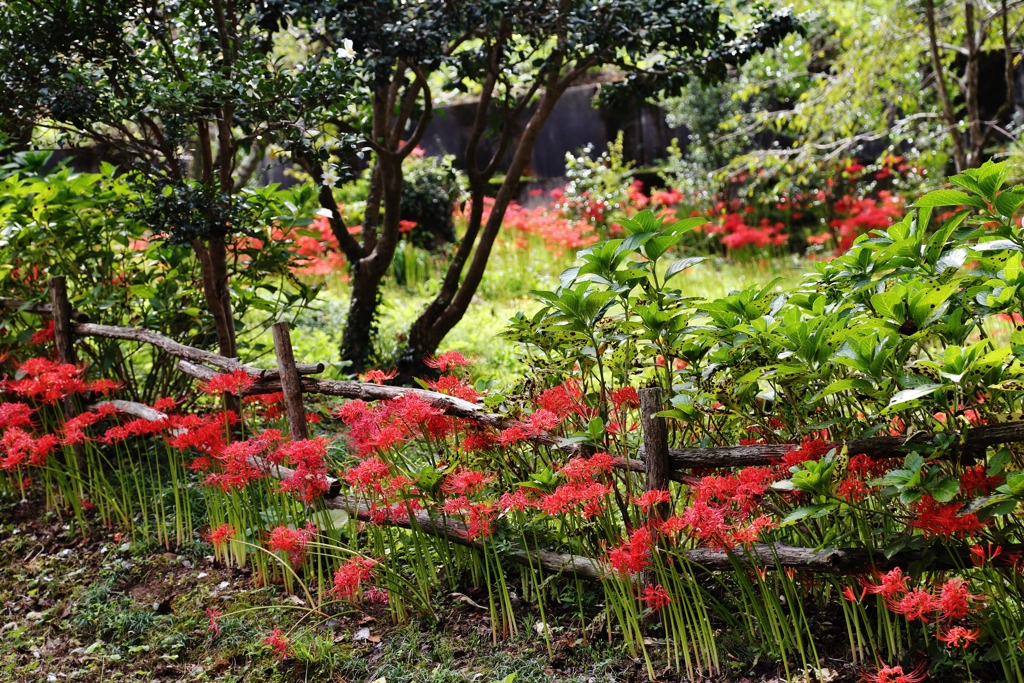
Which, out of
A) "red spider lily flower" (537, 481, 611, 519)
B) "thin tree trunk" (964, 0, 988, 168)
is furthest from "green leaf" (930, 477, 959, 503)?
"thin tree trunk" (964, 0, 988, 168)

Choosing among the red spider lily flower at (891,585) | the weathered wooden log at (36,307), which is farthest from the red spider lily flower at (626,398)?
the weathered wooden log at (36,307)

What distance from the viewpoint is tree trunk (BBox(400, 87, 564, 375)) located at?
4.67 meters

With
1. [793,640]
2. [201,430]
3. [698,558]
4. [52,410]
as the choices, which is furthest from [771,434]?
[52,410]

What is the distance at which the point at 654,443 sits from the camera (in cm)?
231

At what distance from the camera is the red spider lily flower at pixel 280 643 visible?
261 cm

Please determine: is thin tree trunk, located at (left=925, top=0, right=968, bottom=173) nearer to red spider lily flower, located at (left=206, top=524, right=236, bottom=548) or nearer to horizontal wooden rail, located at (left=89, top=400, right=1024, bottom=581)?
horizontal wooden rail, located at (left=89, top=400, right=1024, bottom=581)

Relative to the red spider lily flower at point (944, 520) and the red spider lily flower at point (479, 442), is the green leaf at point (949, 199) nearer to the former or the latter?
the red spider lily flower at point (944, 520)

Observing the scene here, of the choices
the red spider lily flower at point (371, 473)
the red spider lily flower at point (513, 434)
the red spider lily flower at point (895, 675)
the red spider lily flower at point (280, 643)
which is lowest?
the red spider lily flower at point (280, 643)

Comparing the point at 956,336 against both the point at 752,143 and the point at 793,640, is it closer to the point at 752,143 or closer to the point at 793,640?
the point at 793,640

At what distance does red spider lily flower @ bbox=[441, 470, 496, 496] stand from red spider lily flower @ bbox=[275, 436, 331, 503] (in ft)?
1.42

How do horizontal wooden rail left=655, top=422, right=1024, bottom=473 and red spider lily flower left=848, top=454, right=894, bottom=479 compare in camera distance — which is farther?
red spider lily flower left=848, top=454, right=894, bottom=479

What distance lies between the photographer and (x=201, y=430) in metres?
3.12

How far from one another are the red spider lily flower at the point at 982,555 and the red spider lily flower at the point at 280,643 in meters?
→ 1.87

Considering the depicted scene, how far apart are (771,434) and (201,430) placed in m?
1.96
